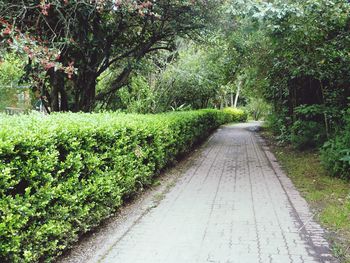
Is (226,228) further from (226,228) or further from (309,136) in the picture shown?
(309,136)

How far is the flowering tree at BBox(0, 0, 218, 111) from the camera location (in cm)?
772

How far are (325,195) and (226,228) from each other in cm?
281

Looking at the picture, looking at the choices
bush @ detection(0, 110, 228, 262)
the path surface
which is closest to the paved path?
the path surface

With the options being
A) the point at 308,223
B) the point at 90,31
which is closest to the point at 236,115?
the point at 90,31

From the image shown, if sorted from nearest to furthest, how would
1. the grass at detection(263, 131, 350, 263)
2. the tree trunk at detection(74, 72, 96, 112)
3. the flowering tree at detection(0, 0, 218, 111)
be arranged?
the grass at detection(263, 131, 350, 263) < the flowering tree at detection(0, 0, 218, 111) < the tree trunk at detection(74, 72, 96, 112)

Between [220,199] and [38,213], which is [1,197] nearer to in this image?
[38,213]

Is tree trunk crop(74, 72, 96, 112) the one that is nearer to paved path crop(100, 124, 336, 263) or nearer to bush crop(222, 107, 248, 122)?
paved path crop(100, 124, 336, 263)

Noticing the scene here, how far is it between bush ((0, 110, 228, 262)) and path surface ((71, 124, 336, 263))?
63 cm

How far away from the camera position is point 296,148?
13.0 m

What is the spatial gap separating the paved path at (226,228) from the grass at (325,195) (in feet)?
0.59

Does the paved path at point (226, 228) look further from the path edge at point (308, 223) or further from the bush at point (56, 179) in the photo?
the bush at point (56, 179)

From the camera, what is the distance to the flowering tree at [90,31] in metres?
7.72

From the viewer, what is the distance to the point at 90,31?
912 cm

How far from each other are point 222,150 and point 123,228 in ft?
31.5
